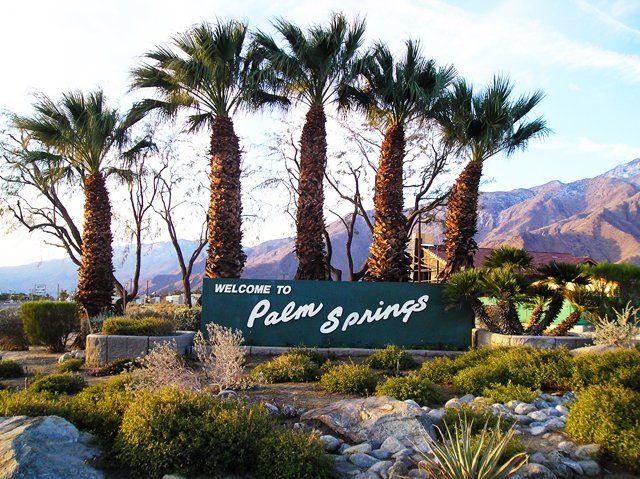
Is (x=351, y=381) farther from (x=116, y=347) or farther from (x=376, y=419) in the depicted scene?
(x=116, y=347)

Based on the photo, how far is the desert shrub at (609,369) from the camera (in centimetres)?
810

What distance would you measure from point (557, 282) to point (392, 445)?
31.0 feet

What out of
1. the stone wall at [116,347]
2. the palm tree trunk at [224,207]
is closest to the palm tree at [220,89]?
the palm tree trunk at [224,207]

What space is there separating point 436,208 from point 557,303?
59.3 feet

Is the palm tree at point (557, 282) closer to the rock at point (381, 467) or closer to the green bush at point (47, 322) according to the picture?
the rock at point (381, 467)

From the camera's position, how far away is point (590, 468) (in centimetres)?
589

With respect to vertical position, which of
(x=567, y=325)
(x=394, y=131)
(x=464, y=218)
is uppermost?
(x=394, y=131)

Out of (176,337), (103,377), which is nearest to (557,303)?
(176,337)

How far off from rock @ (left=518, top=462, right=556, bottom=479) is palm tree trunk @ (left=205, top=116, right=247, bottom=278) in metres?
12.2

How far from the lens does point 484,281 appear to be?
46.8ft

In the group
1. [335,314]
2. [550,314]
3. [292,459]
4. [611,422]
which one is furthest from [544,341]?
[292,459]

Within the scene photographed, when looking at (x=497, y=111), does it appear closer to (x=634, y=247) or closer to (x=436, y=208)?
(x=436, y=208)

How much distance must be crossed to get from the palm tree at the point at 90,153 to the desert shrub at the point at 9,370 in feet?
24.0

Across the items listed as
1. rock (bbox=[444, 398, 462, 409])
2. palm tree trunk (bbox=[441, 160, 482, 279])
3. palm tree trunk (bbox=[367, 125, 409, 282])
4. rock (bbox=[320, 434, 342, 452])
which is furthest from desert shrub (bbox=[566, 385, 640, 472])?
palm tree trunk (bbox=[441, 160, 482, 279])
